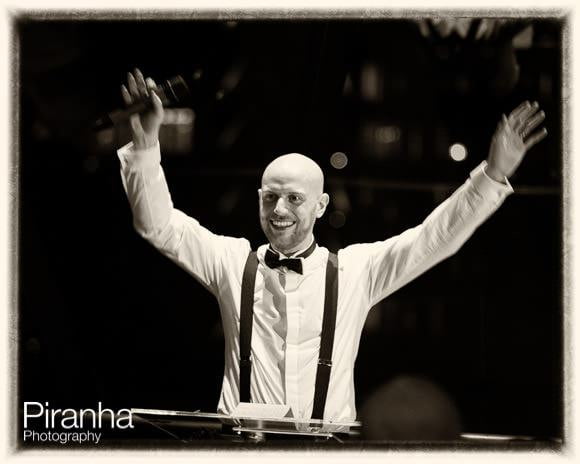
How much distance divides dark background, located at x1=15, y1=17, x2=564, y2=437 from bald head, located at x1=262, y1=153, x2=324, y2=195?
6 cm

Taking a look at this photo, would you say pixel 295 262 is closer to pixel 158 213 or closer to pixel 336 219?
pixel 336 219

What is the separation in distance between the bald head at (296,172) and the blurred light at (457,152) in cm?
50

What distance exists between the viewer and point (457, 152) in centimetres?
302

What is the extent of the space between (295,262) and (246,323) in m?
0.28

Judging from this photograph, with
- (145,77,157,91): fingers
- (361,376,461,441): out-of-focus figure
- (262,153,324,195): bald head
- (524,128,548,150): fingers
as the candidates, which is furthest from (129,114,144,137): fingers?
(524,128,548,150): fingers

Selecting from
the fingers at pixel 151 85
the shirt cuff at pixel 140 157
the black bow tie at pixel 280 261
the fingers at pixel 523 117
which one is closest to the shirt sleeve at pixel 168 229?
the shirt cuff at pixel 140 157

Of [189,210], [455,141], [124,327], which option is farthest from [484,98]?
[124,327]

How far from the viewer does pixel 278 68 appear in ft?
9.96

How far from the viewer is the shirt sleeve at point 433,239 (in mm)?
2838

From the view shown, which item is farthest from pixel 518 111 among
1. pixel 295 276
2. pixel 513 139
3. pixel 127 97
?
pixel 127 97

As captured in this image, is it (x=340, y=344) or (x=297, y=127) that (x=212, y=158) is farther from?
(x=340, y=344)

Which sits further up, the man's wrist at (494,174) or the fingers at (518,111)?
the fingers at (518,111)

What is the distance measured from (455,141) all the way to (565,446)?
1165 mm

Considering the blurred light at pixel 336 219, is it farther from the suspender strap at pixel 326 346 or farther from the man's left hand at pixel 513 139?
the man's left hand at pixel 513 139
